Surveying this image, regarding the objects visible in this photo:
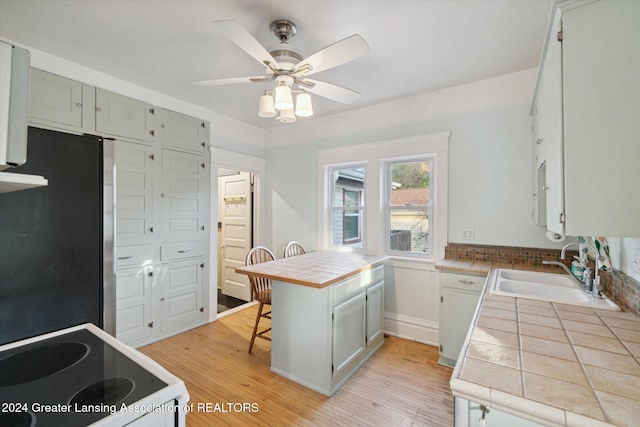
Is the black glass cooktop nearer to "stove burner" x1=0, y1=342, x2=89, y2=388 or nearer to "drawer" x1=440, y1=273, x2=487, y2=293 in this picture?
"stove burner" x1=0, y1=342, x2=89, y2=388

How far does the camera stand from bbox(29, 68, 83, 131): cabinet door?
2.17 m

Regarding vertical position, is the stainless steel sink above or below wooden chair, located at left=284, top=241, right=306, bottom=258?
below

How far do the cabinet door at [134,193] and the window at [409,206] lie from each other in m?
2.56

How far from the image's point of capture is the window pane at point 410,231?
122 inches

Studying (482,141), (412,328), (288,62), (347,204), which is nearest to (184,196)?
(347,204)

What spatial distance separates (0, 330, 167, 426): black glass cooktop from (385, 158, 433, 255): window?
2.81 m

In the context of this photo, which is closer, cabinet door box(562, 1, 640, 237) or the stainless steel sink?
cabinet door box(562, 1, 640, 237)

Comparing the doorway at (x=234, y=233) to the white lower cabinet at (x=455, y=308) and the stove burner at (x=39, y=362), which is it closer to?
the white lower cabinet at (x=455, y=308)

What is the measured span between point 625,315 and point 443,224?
5.27ft

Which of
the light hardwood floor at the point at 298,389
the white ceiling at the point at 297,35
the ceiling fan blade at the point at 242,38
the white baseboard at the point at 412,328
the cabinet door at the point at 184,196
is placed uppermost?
the white ceiling at the point at 297,35

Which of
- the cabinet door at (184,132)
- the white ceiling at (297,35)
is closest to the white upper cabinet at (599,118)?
the white ceiling at (297,35)

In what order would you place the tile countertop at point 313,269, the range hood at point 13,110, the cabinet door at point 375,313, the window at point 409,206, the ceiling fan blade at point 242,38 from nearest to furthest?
the range hood at point 13,110
the ceiling fan blade at point 242,38
the tile countertop at point 313,269
the cabinet door at point 375,313
the window at point 409,206

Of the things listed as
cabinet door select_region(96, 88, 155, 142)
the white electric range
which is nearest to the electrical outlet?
the white electric range

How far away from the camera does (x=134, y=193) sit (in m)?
2.72
